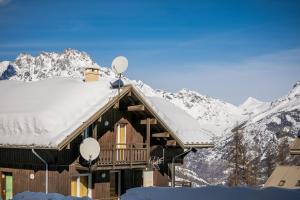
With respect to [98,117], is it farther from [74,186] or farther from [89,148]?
[74,186]

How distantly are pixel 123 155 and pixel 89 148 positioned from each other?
3.43 meters

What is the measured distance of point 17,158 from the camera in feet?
78.1

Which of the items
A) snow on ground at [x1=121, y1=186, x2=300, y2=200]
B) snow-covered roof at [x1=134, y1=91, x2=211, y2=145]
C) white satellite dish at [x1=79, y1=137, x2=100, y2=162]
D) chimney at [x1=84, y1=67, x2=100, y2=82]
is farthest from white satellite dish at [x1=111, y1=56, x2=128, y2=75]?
snow on ground at [x1=121, y1=186, x2=300, y2=200]

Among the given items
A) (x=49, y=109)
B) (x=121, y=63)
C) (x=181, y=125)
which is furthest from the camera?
(x=181, y=125)

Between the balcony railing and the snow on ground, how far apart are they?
1264 cm

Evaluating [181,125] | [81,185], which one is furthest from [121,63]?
[181,125]

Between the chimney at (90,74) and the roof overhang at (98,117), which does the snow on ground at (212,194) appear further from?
the chimney at (90,74)

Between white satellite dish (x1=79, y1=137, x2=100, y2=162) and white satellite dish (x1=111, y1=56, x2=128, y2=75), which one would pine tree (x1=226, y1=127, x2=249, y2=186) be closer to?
white satellite dish (x1=111, y1=56, x2=128, y2=75)

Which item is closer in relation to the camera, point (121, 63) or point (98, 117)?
point (98, 117)

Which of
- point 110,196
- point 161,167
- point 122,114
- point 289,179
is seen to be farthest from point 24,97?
point 289,179

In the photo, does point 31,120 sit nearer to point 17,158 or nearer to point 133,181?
point 17,158

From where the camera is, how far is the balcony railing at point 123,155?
76.9 ft

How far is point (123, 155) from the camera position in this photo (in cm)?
2467

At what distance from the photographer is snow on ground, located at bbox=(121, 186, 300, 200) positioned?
9.19m
